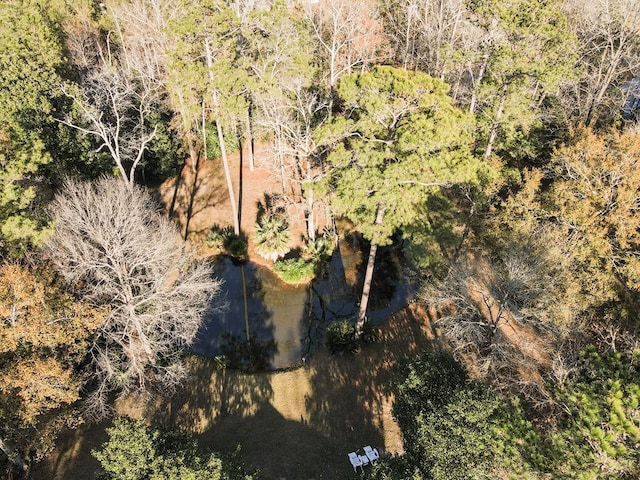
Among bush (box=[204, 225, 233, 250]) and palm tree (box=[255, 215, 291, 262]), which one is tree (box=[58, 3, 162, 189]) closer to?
bush (box=[204, 225, 233, 250])

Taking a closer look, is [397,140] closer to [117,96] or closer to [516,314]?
[516,314]

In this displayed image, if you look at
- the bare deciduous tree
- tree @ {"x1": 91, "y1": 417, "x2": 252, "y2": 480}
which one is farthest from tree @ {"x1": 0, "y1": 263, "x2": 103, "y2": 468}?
the bare deciduous tree

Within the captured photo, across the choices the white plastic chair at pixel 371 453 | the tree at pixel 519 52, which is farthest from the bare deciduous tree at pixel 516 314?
the tree at pixel 519 52

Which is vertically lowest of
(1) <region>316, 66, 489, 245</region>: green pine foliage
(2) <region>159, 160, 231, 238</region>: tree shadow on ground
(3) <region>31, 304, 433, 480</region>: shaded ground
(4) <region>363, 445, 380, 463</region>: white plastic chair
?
(3) <region>31, 304, 433, 480</region>: shaded ground

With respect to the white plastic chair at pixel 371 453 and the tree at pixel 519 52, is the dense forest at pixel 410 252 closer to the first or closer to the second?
the tree at pixel 519 52

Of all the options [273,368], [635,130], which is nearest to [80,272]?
[273,368]

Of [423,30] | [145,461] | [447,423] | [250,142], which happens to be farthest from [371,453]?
[423,30]
